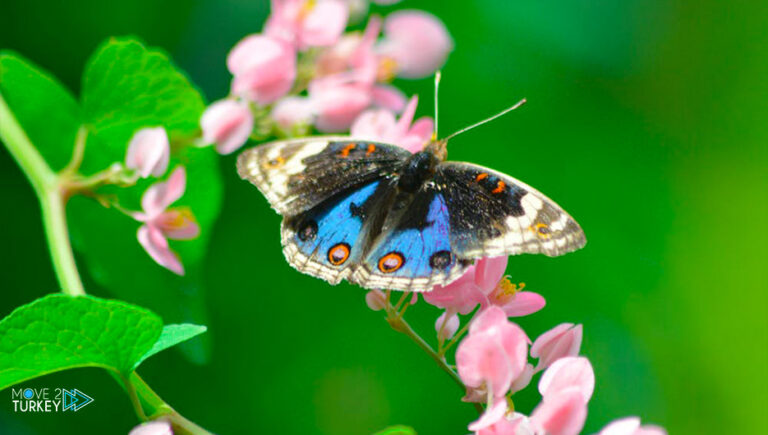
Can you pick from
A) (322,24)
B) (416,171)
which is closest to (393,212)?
(416,171)

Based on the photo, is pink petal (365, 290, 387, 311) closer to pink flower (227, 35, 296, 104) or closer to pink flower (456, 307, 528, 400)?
pink flower (456, 307, 528, 400)

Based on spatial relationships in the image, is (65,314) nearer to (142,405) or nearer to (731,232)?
(142,405)

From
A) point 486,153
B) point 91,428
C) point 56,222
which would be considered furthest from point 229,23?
point 56,222

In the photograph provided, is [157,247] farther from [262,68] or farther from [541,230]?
[541,230]

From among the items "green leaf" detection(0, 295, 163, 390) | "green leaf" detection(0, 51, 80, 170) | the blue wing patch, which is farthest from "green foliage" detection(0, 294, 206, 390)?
"green leaf" detection(0, 51, 80, 170)

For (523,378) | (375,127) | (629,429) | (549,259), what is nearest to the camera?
(629,429)
